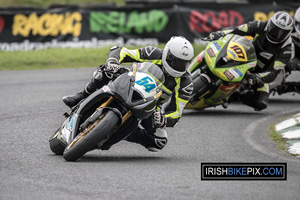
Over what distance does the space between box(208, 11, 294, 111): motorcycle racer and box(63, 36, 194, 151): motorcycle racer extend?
3.61 metres

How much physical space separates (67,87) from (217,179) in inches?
322

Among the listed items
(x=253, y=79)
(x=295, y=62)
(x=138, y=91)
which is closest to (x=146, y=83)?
(x=138, y=91)

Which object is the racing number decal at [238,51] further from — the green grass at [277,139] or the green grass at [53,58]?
the green grass at [53,58]

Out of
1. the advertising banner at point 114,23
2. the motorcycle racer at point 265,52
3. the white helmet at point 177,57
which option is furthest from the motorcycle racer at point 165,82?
the advertising banner at point 114,23

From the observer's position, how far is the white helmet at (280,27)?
36.4ft

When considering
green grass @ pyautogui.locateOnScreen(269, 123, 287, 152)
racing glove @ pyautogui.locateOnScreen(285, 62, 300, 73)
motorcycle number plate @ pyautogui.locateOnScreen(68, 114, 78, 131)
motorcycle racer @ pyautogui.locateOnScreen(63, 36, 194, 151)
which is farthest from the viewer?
racing glove @ pyautogui.locateOnScreen(285, 62, 300, 73)

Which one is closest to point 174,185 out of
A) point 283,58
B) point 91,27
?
point 283,58

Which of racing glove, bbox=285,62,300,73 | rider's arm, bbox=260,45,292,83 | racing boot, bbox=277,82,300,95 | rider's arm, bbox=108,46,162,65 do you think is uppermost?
rider's arm, bbox=108,46,162,65

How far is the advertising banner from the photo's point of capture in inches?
737

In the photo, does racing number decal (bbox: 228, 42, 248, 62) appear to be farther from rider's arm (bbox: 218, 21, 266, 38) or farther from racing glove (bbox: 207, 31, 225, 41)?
rider's arm (bbox: 218, 21, 266, 38)

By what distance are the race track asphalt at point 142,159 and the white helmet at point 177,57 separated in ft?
3.26

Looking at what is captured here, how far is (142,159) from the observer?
24.3 feet

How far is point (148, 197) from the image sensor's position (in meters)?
5.54

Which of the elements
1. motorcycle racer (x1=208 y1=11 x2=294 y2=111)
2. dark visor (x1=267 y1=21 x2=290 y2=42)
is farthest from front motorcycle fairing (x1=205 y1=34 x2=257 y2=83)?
dark visor (x1=267 y1=21 x2=290 y2=42)
